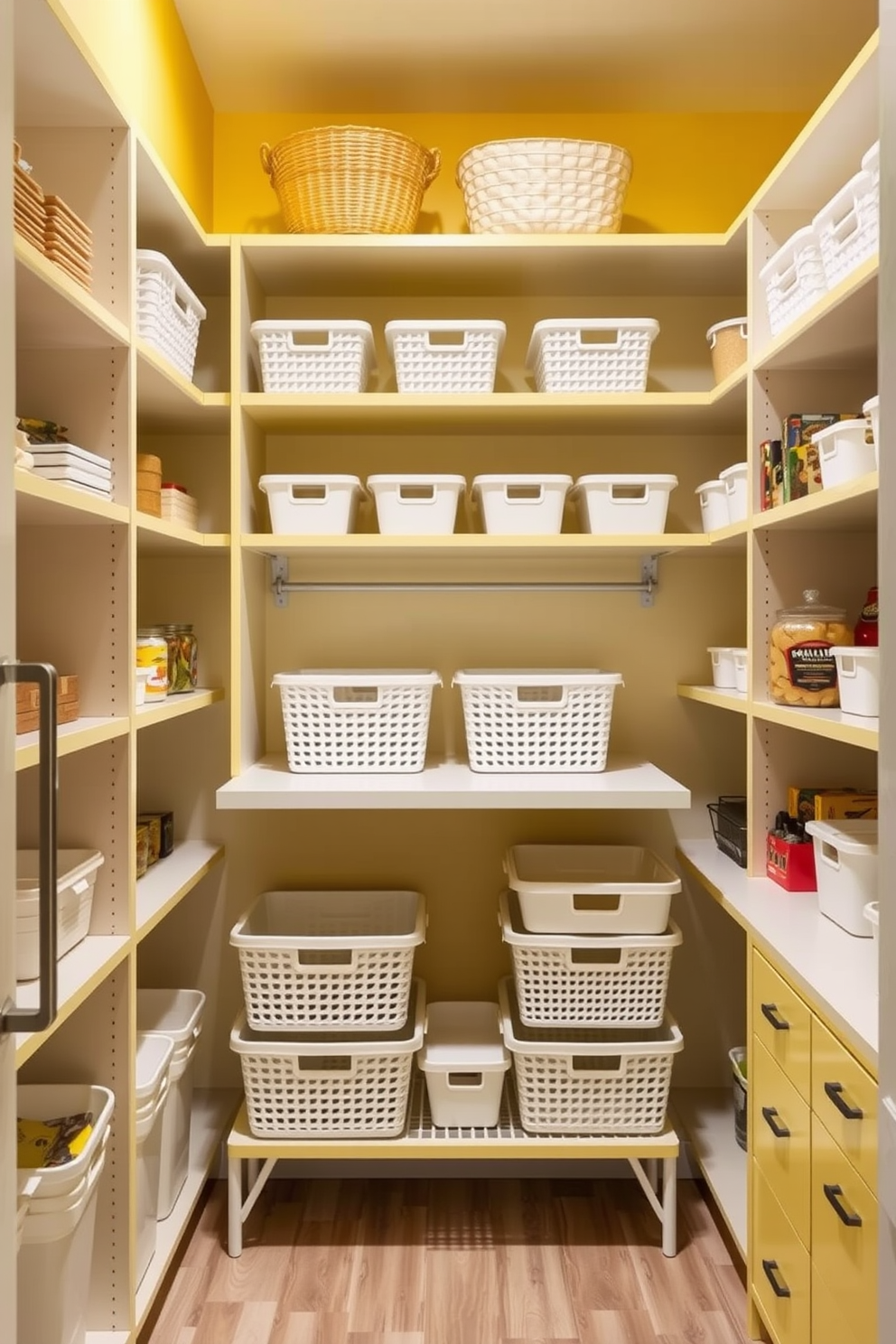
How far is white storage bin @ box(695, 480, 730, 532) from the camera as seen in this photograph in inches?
93.1

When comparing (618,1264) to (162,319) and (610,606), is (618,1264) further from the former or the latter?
(162,319)

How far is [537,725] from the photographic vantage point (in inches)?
90.6

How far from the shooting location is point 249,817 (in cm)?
272

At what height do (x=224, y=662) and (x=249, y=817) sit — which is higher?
(x=224, y=662)

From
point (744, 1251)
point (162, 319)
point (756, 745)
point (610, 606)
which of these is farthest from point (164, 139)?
point (744, 1251)

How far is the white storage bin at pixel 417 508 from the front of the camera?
2332mm

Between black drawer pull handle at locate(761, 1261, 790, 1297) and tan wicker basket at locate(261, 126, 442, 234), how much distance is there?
237 centimetres

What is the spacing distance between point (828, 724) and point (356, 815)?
4.59ft

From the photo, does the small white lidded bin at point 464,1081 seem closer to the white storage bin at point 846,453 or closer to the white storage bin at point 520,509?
the white storage bin at point 520,509

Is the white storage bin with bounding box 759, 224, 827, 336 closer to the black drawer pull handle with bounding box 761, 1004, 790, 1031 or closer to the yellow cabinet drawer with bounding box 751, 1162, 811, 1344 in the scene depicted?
the black drawer pull handle with bounding box 761, 1004, 790, 1031

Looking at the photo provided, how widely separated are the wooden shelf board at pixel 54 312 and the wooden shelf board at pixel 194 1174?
1797mm

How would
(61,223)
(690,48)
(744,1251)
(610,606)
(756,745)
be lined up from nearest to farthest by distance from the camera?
(61,223) < (744,1251) < (756,745) < (690,48) < (610,606)

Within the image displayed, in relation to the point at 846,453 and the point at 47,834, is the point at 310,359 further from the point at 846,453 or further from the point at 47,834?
the point at 47,834

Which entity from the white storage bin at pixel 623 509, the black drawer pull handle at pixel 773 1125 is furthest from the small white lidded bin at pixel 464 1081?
the white storage bin at pixel 623 509
